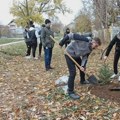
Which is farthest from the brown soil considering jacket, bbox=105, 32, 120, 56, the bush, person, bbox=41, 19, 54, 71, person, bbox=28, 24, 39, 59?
person, bbox=28, 24, 39, 59

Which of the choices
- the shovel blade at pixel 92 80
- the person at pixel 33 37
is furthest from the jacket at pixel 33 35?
the shovel blade at pixel 92 80

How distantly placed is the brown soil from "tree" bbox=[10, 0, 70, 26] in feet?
133

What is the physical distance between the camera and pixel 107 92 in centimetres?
918

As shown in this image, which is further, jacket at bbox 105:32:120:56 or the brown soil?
jacket at bbox 105:32:120:56

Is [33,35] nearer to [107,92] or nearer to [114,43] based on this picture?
[114,43]

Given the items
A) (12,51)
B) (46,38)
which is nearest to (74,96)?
(46,38)

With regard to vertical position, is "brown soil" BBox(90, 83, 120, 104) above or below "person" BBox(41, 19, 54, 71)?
below

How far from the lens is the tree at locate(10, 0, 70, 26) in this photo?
55.0 metres

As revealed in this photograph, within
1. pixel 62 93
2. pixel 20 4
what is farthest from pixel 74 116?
pixel 20 4

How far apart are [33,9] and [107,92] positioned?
52178 mm

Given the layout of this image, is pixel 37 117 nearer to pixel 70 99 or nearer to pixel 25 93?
pixel 70 99

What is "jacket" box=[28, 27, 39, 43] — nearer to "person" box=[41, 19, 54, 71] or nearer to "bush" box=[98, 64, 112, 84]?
"person" box=[41, 19, 54, 71]

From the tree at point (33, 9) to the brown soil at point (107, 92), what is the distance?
40.4 m

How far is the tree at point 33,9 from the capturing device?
5497 centimetres
